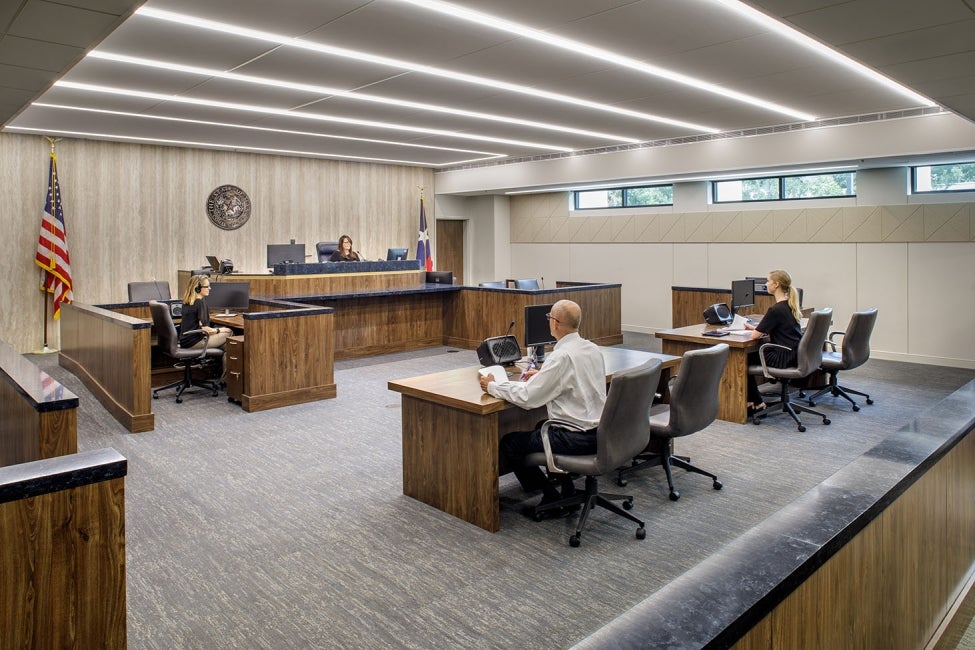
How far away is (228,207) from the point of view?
37.4 feet

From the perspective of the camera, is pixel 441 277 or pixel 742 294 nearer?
pixel 742 294

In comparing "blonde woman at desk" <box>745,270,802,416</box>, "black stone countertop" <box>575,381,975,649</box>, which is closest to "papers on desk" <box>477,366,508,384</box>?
"black stone countertop" <box>575,381,975,649</box>

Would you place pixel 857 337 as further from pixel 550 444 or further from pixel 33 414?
pixel 33 414

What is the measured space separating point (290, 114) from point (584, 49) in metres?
4.13

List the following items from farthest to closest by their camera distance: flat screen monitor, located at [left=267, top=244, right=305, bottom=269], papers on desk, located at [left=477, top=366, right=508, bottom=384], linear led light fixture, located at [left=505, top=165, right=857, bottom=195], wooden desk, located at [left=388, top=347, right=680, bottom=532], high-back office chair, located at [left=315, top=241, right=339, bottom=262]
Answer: high-back office chair, located at [left=315, top=241, right=339, bottom=262] → flat screen monitor, located at [left=267, top=244, right=305, bottom=269] → linear led light fixture, located at [left=505, top=165, right=857, bottom=195] → papers on desk, located at [left=477, top=366, right=508, bottom=384] → wooden desk, located at [left=388, top=347, right=680, bottom=532]

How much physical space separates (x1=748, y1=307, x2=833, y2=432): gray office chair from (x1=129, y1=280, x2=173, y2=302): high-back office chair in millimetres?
8168

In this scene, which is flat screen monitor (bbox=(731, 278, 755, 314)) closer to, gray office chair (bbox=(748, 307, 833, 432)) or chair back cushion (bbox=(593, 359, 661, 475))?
gray office chair (bbox=(748, 307, 833, 432))

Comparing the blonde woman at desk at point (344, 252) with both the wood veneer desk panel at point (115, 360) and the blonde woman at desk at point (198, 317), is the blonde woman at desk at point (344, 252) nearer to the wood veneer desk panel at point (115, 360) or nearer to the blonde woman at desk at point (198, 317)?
the blonde woman at desk at point (198, 317)

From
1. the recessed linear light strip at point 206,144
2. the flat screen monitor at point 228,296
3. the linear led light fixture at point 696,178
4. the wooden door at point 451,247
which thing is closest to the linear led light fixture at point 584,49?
the linear led light fixture at point 696,178

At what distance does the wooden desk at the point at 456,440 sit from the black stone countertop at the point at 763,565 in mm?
1888

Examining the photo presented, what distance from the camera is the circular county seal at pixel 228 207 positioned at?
36.9 feet

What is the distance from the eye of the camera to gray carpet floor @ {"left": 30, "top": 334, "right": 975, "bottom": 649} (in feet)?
9.28

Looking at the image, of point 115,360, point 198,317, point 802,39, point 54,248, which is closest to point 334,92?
point 198,317

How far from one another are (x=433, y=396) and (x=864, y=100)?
6125 millimetres
